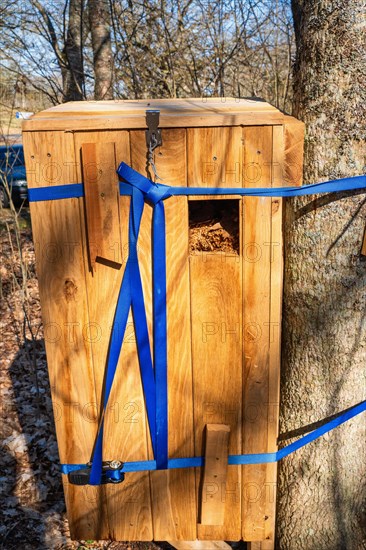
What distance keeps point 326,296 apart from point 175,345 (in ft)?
2.00

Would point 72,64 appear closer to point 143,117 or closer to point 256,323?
point 143,117

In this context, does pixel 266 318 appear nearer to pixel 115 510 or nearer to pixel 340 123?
pixel 340 123

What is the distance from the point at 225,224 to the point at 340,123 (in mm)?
539

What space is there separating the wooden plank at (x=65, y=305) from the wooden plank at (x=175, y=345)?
240 millimetres

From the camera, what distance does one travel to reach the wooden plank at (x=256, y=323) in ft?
5.58

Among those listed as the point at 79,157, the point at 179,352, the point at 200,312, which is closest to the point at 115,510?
the point at 179,352

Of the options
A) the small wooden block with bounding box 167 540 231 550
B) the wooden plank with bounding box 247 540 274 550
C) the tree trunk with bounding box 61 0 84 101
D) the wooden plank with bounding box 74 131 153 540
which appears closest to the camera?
the wooden plank with bounding box 74 131 153 540

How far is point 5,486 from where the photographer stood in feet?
10.9

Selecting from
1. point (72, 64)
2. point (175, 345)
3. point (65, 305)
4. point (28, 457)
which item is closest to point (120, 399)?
point (175, 345)

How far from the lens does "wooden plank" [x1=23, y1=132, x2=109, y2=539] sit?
1.73 m

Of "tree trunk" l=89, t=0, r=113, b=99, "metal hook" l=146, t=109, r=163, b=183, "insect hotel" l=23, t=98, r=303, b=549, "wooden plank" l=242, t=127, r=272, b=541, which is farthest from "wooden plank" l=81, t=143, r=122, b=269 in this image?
"tree trunk" l=89, t=0, r=113, b=99

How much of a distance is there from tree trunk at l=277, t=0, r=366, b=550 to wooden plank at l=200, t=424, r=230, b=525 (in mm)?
324

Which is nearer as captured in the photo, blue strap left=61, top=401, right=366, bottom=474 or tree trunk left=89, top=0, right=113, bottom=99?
blue strap left=61, top=401, right=366, bottom=474

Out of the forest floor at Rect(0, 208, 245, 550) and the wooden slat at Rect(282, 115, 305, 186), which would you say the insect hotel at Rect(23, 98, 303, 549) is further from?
the forest floor at Rect(0, 208, 245, 550)
